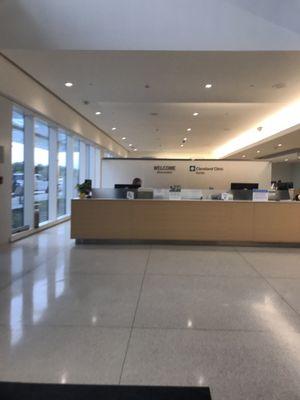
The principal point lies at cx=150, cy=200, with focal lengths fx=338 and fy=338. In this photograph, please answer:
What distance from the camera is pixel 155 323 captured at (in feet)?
11.3

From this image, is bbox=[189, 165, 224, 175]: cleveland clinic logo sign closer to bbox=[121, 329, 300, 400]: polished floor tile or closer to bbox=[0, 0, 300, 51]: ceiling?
bbox=[0, 0, 300, 51]: ceiling

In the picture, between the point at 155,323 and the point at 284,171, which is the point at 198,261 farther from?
the point at 284,171

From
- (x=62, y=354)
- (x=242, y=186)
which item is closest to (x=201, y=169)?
(x=242, y=186)

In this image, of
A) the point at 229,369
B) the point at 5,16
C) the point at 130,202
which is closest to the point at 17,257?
the point at 130,202

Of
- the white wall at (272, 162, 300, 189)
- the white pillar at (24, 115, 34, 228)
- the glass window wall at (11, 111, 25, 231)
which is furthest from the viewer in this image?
the white wall at (272, 162, 300, 189)

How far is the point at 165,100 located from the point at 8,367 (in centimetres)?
746

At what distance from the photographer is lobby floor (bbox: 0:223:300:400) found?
2.54 metres

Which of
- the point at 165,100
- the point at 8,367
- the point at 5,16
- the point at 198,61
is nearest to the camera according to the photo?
the point at 8,367

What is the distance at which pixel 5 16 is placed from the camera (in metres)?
5.56

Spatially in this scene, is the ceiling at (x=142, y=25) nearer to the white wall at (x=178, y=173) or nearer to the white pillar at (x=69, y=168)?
the white wall at (x=178, y=173)

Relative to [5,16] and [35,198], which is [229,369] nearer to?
[5,16]

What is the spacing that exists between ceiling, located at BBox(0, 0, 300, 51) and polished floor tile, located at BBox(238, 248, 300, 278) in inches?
144

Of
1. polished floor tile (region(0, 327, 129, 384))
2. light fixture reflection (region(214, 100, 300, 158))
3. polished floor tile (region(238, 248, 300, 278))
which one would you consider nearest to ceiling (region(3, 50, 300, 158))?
light fixture reflection (region(214, 100, 300, 158))

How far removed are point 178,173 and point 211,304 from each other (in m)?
6.02
